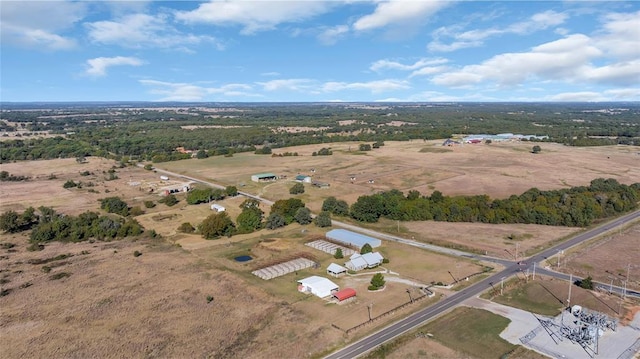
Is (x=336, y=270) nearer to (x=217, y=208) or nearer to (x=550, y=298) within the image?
(x=550, y=298)

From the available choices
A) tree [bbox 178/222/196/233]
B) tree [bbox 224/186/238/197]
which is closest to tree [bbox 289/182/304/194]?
tree [bbox 224/186/238/197]

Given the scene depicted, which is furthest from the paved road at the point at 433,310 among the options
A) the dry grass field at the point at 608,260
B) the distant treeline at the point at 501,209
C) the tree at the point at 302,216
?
the tree at the point at 302,216

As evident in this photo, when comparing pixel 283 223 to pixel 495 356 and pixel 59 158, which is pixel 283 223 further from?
pixel 59 158

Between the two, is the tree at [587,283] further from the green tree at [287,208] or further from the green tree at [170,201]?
the green tree at [170,201]

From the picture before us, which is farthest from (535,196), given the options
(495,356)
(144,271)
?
(144,271)

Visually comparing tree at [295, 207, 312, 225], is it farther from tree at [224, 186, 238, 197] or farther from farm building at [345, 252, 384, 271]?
tree at [224, 186, 238, 197]

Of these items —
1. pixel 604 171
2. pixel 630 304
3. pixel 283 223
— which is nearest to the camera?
pixel 630 304
